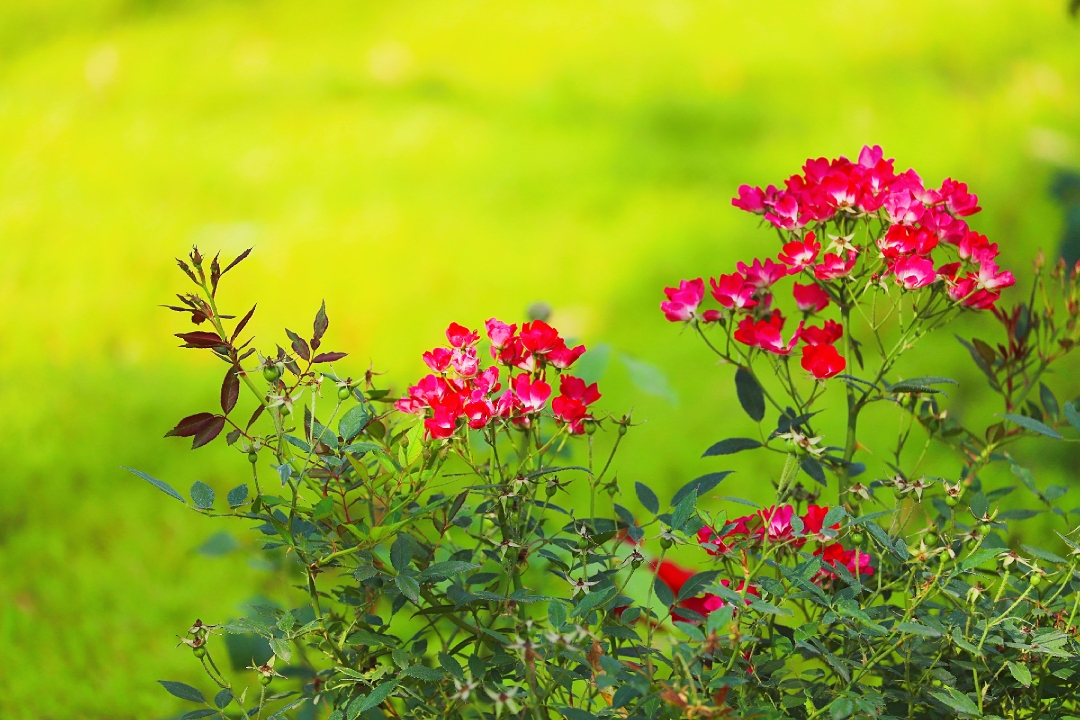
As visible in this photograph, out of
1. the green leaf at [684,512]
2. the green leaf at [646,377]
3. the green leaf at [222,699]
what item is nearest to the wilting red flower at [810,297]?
the green leaf at [684,512]

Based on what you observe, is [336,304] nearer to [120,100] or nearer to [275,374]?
[120,100]

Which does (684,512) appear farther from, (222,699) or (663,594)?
(222,699)

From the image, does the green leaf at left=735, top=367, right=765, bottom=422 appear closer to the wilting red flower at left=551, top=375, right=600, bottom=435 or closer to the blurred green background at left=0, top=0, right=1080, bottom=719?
the wilting red flower at left=551, top=375, right=600, bottom=435

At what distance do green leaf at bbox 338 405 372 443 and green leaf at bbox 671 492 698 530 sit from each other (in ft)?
0.79

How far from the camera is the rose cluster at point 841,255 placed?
2.71ft

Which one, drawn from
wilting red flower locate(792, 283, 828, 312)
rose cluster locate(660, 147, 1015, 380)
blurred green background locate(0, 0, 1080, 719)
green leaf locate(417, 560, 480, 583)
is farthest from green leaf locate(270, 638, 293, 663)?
blurred green background locate(0, 0, 1080, 719)

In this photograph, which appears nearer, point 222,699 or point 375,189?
point 222,699

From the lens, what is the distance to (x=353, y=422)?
0.73 metres

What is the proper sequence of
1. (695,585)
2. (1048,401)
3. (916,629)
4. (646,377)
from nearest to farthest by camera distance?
(916,629)
(695,585)
(1048,401)
(646,377)

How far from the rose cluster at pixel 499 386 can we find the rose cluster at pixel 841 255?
0.42ft

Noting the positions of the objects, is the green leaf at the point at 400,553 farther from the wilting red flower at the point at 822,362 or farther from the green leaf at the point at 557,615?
the wilting red flower at the point at 822,362

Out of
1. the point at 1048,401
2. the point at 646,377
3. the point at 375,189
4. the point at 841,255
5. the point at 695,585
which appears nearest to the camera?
the point at 695,585

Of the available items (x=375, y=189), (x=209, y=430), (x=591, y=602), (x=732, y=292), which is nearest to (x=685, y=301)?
(x=732, y=292)

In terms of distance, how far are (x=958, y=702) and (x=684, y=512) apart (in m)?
0.22
